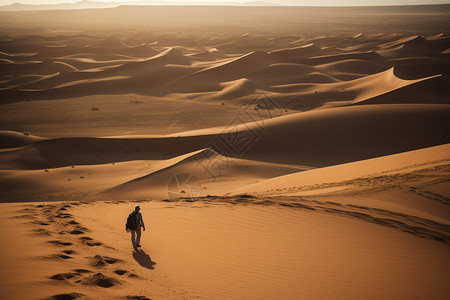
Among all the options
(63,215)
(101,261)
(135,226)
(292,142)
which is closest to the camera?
(101,261)

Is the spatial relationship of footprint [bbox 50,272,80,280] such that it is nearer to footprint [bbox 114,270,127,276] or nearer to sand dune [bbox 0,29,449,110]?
footprint [bbox 114,270,127,276]

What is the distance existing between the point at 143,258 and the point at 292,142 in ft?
44.8

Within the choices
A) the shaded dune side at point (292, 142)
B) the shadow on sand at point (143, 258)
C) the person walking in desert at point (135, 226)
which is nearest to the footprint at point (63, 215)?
the person walking in desert at point (135, 226)

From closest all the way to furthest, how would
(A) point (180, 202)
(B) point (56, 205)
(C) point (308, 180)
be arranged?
(B) point (56, 205)
(A) point (180, 202)
(C) point (308, 180)

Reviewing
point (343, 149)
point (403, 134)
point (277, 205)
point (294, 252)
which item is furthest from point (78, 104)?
point (294, 252)

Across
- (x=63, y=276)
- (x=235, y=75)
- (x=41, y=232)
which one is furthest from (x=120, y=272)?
(x=235, y=75)

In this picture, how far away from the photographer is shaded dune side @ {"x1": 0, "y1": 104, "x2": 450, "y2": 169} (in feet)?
57.9

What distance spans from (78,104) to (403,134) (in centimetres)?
2458

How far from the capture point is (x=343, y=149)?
59.2 feet

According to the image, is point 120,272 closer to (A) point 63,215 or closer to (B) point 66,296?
(B) point 66,296

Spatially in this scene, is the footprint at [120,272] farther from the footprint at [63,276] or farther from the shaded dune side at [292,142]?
the shaded dune side at [292,142]

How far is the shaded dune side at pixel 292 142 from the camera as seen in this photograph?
17.7 m

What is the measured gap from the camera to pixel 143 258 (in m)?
5.91

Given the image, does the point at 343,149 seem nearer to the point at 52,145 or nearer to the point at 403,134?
the point at 403,134
